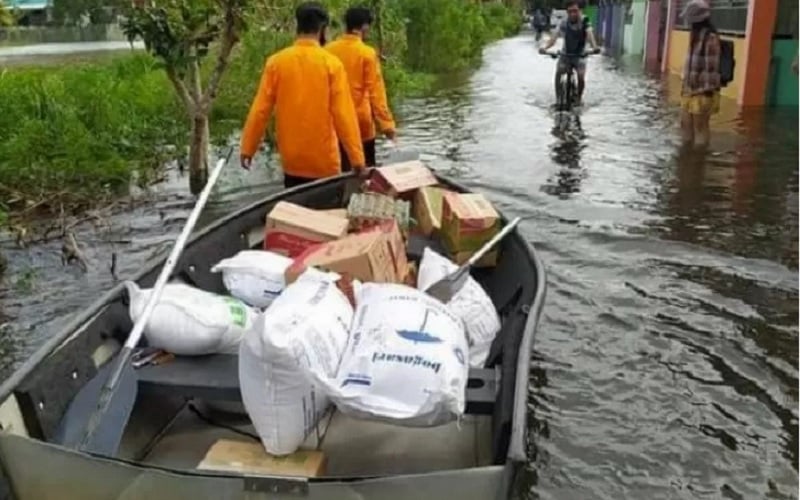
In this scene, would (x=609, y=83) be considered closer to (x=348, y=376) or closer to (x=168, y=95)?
(x=168, y=95)

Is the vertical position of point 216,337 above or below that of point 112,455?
above

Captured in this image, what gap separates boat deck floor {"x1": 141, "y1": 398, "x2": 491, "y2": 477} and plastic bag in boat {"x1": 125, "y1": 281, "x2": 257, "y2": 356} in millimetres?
300

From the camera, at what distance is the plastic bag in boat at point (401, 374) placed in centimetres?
285

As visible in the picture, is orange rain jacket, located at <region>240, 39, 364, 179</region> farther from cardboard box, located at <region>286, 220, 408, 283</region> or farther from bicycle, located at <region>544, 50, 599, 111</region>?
bicycle, located at <region>544, 50, 599, 111</region>

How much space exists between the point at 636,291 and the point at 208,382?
3.66 metres

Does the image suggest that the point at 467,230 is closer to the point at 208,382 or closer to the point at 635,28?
the point at 208,382

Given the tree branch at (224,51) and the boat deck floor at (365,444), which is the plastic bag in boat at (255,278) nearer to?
the boat deck floor at (365,444)

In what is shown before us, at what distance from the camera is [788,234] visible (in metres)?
7.39

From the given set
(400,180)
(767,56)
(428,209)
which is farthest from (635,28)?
(428,209)

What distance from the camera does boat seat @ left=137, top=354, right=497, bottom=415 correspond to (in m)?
3.24

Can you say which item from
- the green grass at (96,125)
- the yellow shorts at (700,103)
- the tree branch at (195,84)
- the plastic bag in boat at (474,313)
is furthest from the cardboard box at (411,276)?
the yellow shorts at (700,103)

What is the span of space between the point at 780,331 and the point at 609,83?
1532cm

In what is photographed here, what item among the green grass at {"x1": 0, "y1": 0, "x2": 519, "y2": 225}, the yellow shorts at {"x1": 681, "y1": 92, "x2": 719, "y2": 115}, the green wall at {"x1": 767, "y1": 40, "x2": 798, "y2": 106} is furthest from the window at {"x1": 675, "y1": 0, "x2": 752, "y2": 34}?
the green grass at {"x1": 0, "y1": 0, "x2": 519, "y2": 225}

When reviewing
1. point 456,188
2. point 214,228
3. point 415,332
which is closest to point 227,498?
point 415,332
